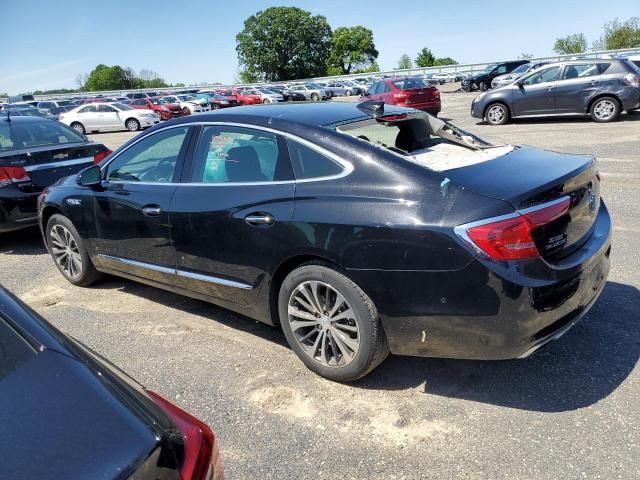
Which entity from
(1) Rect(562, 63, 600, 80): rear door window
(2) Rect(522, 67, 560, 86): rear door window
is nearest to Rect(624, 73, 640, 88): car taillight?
(1) Rect(562, 63, 600, 80): rear door window

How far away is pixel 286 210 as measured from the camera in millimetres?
3174

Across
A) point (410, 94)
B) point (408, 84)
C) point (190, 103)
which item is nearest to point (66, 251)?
point (410, 94)

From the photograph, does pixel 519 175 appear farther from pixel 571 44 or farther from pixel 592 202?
pixel 571 44

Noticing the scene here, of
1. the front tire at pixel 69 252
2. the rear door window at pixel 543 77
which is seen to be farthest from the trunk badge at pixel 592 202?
the rear door window at pixel 543 77

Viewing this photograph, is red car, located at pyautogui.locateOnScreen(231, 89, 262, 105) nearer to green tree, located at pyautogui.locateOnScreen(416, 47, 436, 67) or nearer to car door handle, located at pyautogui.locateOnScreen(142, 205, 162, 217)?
car door handle, located at pyautogui.locateOnScreen(142, 205, 162, 217)

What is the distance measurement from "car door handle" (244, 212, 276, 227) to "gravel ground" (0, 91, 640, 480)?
96cm

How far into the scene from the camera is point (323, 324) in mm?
3178

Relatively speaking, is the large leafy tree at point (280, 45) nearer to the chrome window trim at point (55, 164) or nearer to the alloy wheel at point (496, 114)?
the alloy wheel at point (496, 114)

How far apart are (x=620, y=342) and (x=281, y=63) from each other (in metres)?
97.8

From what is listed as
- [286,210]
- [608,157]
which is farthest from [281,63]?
[286,210]

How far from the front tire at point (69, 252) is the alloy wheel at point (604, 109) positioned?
13386 millimetres

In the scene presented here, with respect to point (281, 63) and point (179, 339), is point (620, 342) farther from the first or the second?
point (281, 63)

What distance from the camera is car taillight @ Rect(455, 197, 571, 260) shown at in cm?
256

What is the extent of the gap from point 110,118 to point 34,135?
2189 cm
